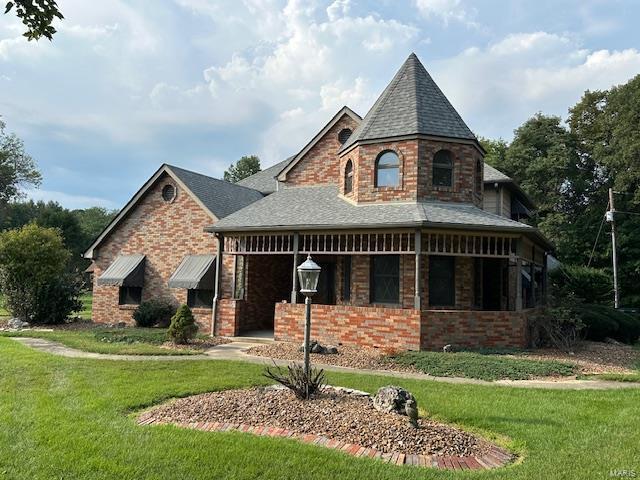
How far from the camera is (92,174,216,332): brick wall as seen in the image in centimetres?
1812

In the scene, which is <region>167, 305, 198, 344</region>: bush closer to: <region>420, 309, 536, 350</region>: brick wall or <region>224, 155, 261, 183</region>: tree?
<region>420, 309, 536, 350</region>: brick wall

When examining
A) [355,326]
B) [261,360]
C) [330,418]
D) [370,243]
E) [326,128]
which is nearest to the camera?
[330,418]

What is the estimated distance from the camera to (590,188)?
1449 inches

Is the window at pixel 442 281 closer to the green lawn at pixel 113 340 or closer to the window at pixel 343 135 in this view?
the window at pixel 343 135

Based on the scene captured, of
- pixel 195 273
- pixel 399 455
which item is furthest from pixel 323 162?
pixel 399 455

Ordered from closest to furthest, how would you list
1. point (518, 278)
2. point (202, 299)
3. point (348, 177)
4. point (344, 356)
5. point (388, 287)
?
point (344, 356)
point (518, 278)
point (388, 287)
point (348, 177)
point (202, 299)

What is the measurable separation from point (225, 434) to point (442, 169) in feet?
38.1

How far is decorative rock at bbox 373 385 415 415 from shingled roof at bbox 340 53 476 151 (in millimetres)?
9993

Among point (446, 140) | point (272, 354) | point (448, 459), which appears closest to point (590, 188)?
point (446, 140)

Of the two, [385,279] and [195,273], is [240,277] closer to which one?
[195,273]


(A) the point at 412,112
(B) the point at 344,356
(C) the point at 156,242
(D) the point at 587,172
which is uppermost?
(D) the point at 587,172

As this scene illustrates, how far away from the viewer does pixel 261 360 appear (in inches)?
438

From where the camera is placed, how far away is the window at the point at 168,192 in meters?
18.7

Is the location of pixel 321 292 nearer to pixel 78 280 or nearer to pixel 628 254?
pixel 78 280
